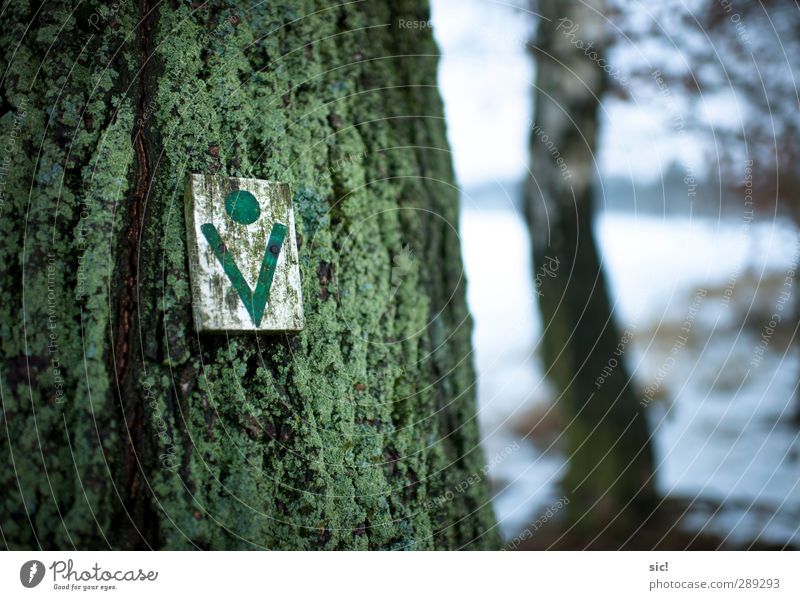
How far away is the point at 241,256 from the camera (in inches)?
38.5

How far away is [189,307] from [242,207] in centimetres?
17

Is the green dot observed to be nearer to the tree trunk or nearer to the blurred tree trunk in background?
the tree trunk

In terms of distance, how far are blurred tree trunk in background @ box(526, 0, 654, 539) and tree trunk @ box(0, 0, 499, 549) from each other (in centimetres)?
276

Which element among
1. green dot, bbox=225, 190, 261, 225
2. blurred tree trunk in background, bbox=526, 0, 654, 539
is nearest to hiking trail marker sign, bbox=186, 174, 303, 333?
green dot, bbox=225, 190, 261, 225

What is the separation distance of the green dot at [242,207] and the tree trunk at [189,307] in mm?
55

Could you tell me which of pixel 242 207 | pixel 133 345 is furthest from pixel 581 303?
pixel 133 345

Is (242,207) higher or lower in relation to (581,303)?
higher

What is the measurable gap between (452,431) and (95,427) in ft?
2.04

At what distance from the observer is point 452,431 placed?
1239 mm

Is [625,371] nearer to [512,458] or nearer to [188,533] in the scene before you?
[512,458]

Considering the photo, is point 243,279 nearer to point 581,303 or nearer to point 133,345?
point 133,345

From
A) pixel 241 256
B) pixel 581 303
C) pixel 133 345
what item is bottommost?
pixel 581 303

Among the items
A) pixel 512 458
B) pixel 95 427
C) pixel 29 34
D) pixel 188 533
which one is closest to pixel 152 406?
A: pixel 95 427

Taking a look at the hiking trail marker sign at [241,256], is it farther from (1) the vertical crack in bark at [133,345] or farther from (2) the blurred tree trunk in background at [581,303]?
(2) the blurred tree trunk in background at [581,303]
